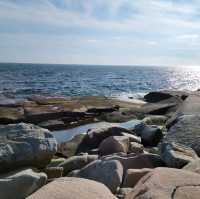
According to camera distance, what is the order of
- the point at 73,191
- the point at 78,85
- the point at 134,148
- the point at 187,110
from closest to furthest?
1. the point at 73,191
2. the point at 134,148
3. the point at 187,110
4. the point at 78,85

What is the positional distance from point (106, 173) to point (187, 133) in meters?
4.19

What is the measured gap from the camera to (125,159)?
7641 millimetres

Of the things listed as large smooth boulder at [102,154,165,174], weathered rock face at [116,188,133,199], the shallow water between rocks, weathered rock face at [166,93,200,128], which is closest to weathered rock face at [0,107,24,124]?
the shallow water between rocks

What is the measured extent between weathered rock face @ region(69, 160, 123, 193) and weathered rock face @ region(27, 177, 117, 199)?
56.8 inches

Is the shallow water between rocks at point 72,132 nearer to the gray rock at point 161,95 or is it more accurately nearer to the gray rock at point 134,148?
the gray rock at point 134,148

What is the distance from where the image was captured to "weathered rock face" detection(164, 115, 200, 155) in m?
9.61

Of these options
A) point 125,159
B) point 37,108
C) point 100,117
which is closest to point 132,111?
point 100,117

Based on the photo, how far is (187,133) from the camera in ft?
33.5

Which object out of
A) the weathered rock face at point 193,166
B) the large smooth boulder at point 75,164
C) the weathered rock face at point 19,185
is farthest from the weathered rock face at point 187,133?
the weathered rock face at point 19,185

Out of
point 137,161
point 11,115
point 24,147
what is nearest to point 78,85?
point 11,115

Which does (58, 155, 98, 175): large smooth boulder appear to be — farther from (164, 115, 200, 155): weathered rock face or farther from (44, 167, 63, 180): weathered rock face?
(164, 115, 200, 155): weathered rock face

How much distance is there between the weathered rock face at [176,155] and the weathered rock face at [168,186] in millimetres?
1767

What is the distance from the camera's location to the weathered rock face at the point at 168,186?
4.53 metres

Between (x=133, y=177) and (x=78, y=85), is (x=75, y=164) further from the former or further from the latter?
(x=78, y=85)
